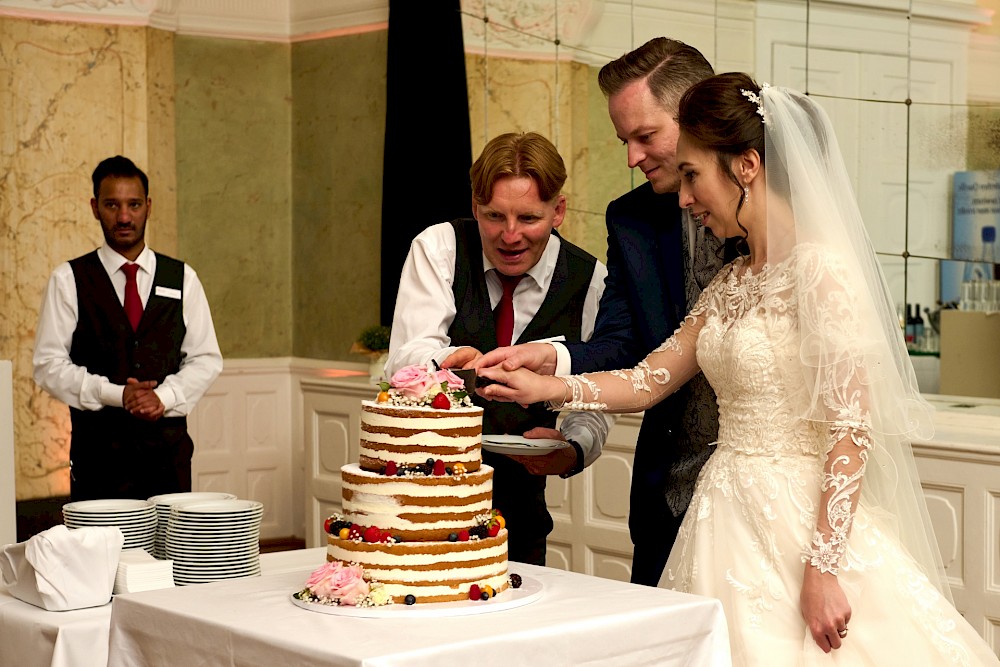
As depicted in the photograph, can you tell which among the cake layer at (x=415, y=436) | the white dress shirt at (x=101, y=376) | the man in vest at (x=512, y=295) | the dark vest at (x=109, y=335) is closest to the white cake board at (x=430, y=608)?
the cake layer at (x=415, y=436)

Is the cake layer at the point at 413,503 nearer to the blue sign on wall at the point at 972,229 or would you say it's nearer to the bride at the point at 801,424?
the bride at the point at 801,424

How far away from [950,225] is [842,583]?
2891 mm

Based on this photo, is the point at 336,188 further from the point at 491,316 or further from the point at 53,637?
the point at 53,637

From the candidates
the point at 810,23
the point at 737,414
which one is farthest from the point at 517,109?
the point at 737,414

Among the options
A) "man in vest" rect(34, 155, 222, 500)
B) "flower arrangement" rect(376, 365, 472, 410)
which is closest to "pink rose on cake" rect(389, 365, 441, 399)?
"flower arrangement" rect(376, 365, 472, 410)

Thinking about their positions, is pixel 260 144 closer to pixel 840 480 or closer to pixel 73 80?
pixel 73 80

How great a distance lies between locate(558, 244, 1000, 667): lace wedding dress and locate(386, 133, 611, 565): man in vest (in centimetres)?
53

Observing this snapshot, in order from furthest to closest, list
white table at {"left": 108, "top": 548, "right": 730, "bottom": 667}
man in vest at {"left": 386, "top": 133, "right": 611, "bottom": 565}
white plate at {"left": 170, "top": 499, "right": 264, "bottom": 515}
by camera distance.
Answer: man in vest at {"left": 386, "top": 133, "right": 611, "bottom": 565}, white plate at {"left": 170, "top": 499, "right": 264, "bottom": 515}, white table at {"left": 108, "top": 548, "right": 730, "bottom": 667}

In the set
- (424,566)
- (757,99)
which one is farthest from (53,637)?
(757,99)

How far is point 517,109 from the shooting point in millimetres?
6633

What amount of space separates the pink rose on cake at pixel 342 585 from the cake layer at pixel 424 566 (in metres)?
0.03

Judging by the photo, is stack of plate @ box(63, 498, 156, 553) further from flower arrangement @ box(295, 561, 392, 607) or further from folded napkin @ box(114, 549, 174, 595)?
flower arrangement @ box(295, 561, 392, 607)

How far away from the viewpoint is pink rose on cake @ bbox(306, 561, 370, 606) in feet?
6.91

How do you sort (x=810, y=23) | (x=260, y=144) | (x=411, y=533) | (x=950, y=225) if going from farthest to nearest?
(x=260, y=144), (x=810, y=23), (x=950, y=225), (x=411, y=533)
